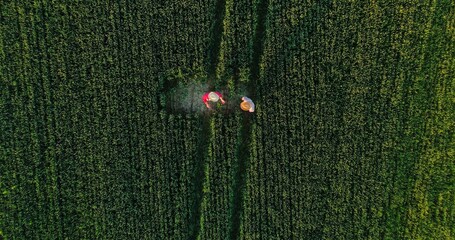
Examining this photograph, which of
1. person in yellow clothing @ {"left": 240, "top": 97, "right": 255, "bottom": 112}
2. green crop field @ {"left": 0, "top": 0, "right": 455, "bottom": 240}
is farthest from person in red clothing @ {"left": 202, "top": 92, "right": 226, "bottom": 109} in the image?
person in yellow clothing @ {"left": 240, "top": 97, "right": 255, "bottom": 112}

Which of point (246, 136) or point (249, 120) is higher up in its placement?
point (249, 120)

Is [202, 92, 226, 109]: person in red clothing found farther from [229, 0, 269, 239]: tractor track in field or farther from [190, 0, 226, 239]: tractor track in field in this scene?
[229, 0, 269, 239]: tractor track in field

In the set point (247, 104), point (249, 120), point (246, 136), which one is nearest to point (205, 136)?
point (246, 136)

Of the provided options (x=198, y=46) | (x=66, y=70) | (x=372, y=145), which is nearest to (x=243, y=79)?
(x=198, y=46)

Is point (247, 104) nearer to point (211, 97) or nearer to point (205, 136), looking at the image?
point (211, 97)

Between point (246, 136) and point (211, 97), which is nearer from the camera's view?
point (211, 97)

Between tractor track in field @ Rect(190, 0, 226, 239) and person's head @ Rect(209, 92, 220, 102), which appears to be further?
tractor track in field @ Rect(190, 0, 226, 239)

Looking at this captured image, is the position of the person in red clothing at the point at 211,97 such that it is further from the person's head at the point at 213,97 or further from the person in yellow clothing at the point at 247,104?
the person in yellow clothing at the point at 247,104

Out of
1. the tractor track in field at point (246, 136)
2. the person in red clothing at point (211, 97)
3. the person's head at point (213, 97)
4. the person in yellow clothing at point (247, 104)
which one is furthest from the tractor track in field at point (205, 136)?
the person in yellow clothing at point (247, 104)

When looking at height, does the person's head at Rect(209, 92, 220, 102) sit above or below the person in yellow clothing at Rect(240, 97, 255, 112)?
above
